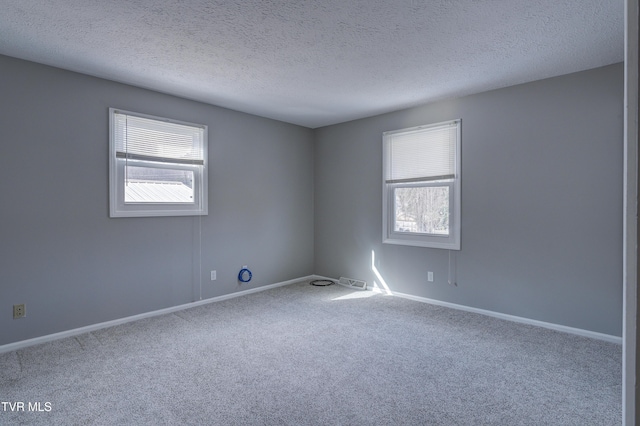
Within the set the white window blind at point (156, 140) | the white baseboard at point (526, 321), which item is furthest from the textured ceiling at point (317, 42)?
the white baseboard at point (526, 321)

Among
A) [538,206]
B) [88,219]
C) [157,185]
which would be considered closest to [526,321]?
[538,206]

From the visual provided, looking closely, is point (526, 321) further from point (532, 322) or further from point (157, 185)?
point (157, 185)

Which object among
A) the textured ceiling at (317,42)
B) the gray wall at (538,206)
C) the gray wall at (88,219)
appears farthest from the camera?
the gray wall at (538,206)

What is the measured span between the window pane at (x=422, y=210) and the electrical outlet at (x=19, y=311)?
13.2ft

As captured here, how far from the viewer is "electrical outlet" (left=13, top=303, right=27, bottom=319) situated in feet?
9.48

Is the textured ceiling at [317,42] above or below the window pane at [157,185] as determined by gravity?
above

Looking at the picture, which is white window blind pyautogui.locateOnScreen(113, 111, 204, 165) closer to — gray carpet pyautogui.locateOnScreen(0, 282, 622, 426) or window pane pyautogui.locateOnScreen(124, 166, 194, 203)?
window pane pyautogui.locateOnScreen(124, 166, 194, 203)

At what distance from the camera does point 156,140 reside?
12.3 ft

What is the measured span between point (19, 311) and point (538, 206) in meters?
4.94

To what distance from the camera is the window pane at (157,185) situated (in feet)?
11.7

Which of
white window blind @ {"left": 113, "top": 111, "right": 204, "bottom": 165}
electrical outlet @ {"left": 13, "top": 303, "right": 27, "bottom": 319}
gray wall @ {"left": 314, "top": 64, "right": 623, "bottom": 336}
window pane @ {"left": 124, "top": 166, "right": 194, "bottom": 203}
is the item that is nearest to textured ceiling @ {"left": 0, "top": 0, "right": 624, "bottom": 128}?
gray wall @ {"left": 314, "top": 64, "right": 623, "bottom": 336}

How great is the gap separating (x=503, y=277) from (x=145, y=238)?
12.9 feet

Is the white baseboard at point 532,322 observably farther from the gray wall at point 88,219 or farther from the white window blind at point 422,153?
the gray wall at point 88,219

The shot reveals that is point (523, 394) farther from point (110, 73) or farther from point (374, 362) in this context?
point (110, 73)
